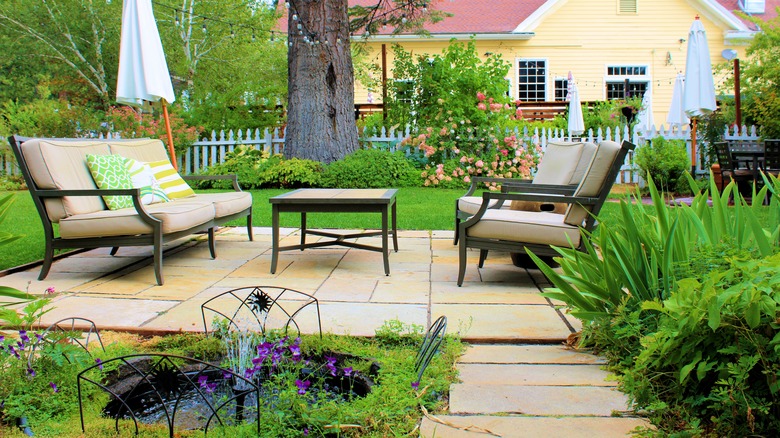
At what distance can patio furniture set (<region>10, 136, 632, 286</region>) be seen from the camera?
3.91m

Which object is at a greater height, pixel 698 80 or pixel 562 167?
pixel 698 80

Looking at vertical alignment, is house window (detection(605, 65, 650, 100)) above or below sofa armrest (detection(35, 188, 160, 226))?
above

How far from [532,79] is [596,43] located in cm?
210

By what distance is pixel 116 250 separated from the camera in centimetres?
514

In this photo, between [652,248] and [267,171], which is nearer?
[652,248]

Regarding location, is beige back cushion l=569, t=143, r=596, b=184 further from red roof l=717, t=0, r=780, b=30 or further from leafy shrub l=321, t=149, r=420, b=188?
red roof l=717, t=0, r=780, b=30

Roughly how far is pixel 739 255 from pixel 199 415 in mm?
1924

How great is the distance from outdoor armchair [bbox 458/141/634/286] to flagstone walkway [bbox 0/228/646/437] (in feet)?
0.90

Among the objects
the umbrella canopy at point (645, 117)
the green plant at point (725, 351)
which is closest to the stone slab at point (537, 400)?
the green plant at point (725, 351)

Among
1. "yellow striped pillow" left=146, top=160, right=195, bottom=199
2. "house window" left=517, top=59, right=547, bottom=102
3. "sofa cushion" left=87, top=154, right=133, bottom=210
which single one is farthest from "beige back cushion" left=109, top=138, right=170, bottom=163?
"house window" left=517, top=59, right=547, bottom=102

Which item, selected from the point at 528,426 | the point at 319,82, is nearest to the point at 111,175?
the point at 528,426

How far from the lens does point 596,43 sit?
1877 cm

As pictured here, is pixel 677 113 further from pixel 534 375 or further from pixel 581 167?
pixel 534 375

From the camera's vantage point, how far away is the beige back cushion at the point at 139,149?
5195 millimetres
